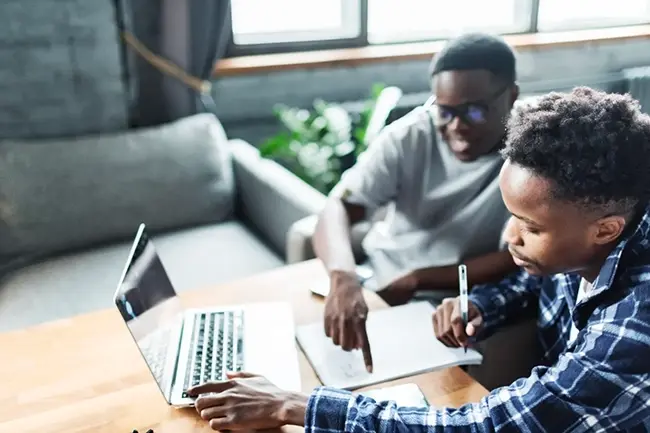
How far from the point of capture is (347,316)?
120cm

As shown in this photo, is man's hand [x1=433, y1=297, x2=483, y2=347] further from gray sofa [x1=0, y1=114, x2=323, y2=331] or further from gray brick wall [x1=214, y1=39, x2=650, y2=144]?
gray brick wall [x1=214, y1=39, x2=650, y2=144]

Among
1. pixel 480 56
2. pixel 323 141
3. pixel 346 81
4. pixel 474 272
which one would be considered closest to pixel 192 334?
pixel 474 272

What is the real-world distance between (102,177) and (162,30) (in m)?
0.73

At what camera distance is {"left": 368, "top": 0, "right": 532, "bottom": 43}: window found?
3.18 meters

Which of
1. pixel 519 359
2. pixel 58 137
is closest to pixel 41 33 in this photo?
pixel 58 137

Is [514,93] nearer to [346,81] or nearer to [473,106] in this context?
[473,106]

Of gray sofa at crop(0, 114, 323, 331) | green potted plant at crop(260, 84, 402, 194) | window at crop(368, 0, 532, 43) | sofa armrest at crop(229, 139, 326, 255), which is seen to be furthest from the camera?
window at crop(368, 0, 532, 43)

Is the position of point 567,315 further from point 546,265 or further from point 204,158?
point 204,158

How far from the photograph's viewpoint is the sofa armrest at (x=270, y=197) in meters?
A: 2.14

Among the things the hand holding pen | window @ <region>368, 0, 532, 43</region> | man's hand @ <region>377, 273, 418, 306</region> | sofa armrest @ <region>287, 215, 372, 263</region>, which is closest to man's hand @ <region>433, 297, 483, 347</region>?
the hand holding pen

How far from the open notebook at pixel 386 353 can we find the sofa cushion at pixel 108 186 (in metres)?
1.18

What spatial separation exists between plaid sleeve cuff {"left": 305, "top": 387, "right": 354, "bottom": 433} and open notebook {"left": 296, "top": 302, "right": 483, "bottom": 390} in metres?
0.15

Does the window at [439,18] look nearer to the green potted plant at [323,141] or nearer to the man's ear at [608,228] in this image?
the green potted plant at [323,141]

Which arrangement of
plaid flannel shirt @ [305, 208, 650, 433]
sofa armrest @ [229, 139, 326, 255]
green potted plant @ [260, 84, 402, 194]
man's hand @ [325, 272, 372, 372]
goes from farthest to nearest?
1. green potted plant @ [260, 84, 402, 194]
2. sofa armrest @ [229, 139, 326, 255]
3. man's hand @ [325, 272, 372, 372]
4. plaid flannel shirt @ [305, 208, 650, 433]
